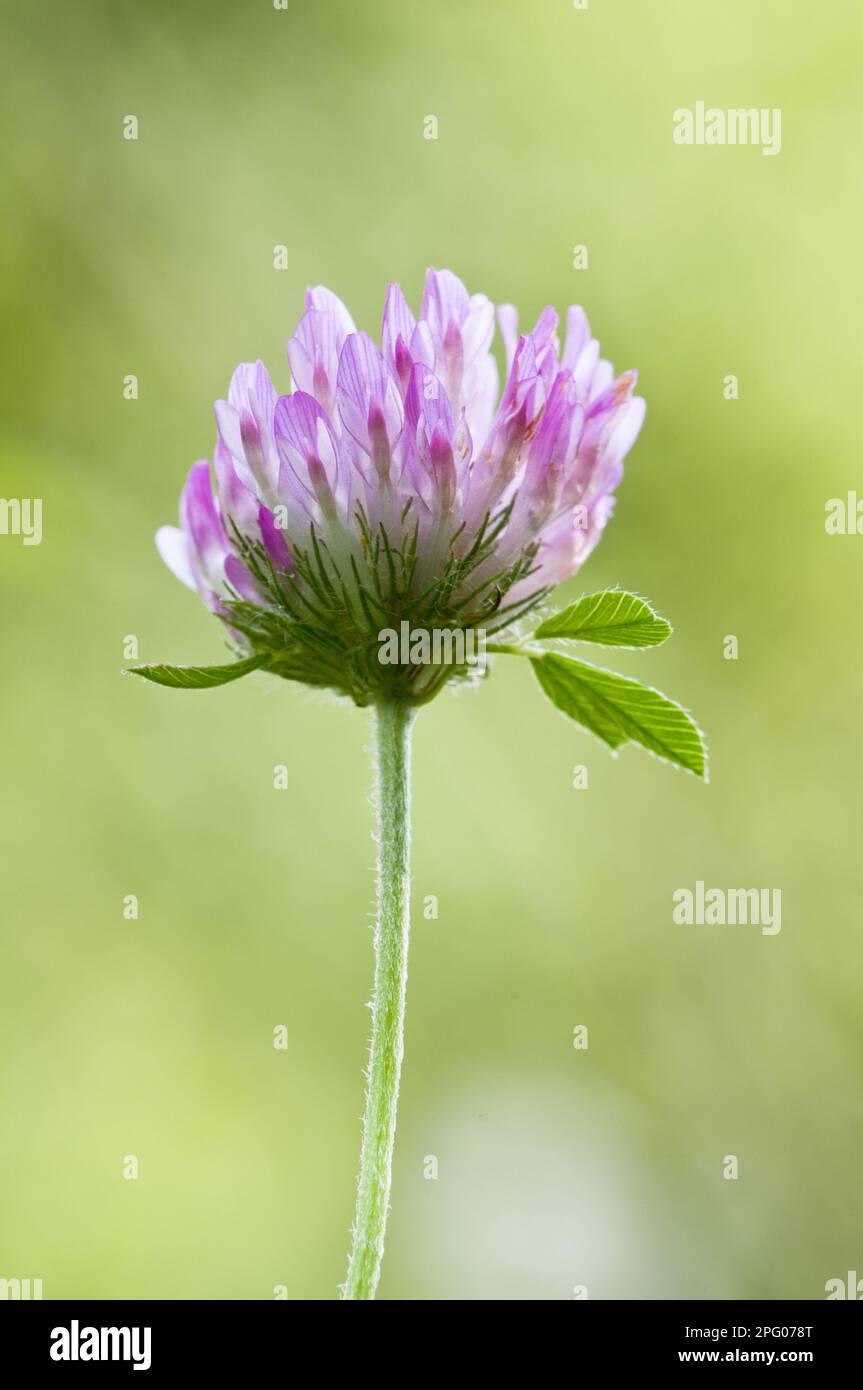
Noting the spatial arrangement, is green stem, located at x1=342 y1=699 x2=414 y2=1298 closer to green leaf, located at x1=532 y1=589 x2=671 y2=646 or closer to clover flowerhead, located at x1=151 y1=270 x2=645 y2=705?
clover flowerhead, located at x1=151 y1=270 x2=645 y2=705

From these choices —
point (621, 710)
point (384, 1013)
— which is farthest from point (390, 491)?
point (384, 1013)

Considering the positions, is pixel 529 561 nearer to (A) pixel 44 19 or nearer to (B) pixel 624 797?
(B) pixel 624 797

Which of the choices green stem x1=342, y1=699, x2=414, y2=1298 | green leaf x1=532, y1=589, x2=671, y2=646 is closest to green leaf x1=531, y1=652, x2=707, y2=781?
green leaf x1=532, y1=589, x2=671, y2=646

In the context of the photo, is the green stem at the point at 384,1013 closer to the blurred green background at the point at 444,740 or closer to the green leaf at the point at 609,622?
the green leaf at the point at 609,622

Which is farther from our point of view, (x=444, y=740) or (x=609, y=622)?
(x=444, y=740)

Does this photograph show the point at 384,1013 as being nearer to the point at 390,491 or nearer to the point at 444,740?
the point at 390,491

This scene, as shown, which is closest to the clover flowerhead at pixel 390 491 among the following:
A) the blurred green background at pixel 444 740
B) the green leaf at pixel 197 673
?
the green leaf at pixel 197 673

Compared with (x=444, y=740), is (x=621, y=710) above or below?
below
